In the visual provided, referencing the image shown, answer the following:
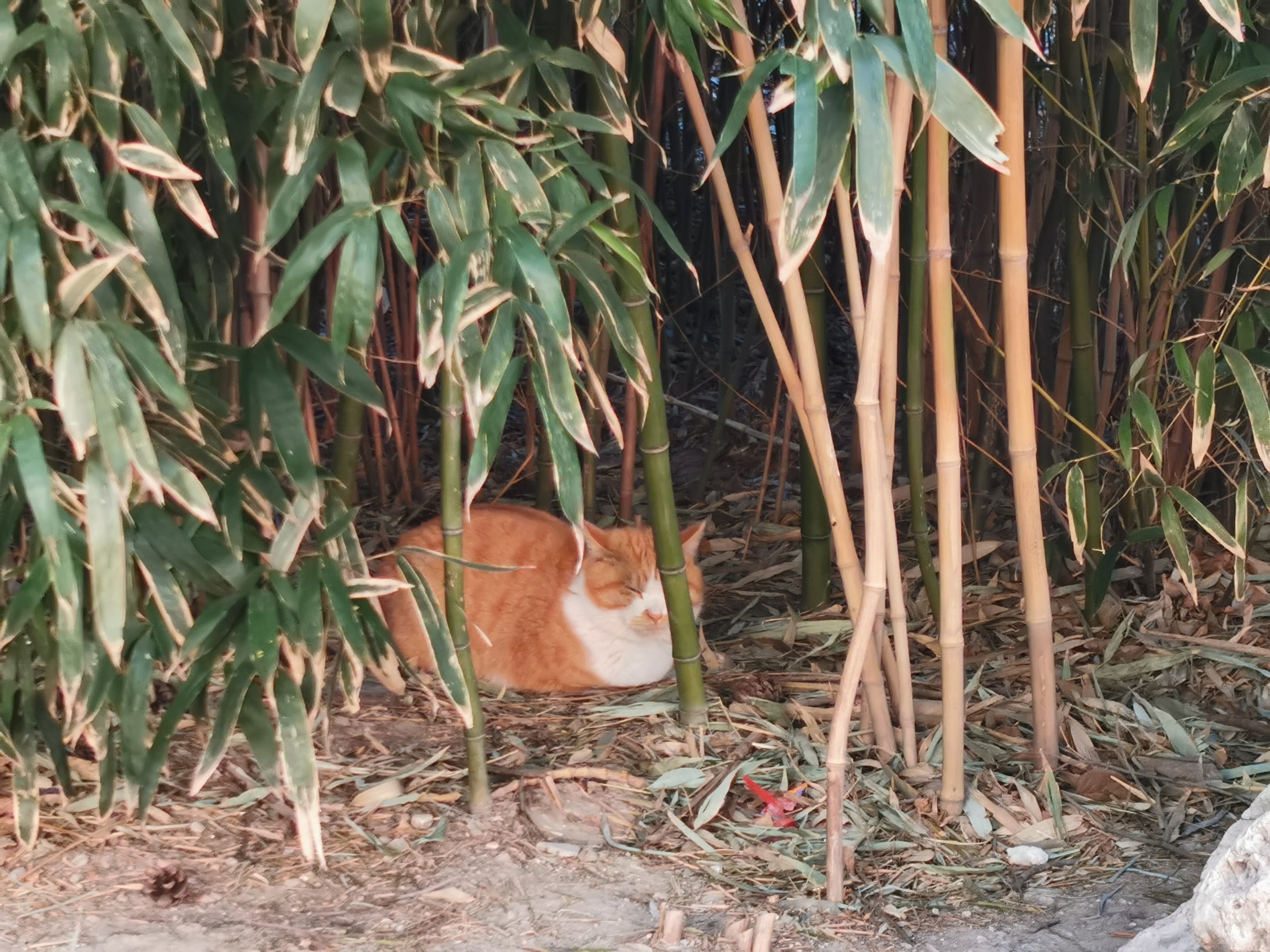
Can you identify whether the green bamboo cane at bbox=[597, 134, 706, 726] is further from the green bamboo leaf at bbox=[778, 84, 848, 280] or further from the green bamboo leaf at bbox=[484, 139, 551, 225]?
the green bamboo leaf at bbox=[778, 84, 848, 280]

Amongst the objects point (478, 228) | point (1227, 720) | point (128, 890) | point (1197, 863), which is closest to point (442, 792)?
point (128, 890)

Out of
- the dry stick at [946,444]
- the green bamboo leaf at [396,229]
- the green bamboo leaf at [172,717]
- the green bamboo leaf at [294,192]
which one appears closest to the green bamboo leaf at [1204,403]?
the dry stick at [946,444]

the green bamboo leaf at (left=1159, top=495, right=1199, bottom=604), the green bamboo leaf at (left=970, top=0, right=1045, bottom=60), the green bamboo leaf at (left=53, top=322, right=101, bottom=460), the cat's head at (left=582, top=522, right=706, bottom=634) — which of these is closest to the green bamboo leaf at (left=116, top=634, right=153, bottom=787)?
the green bamboo leaf at (left=53, top=322, right=101, bottom=460)

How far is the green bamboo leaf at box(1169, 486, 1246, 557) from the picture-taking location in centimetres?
174

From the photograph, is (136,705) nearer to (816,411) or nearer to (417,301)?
(417,301)

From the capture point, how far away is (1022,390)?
1589 millimetres

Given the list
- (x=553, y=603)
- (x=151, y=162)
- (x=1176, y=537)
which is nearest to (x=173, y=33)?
(x=151, y=162)

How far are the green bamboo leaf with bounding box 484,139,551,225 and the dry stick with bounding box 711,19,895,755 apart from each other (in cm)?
27

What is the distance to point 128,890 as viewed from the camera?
156 centimetres

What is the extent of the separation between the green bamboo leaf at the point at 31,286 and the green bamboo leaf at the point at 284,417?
0.74 feet

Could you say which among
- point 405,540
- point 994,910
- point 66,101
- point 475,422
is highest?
point 66,101

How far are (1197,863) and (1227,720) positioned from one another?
0.43 m

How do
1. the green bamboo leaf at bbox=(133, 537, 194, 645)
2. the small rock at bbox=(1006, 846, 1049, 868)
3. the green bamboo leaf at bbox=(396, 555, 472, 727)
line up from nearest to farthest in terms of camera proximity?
the green bamboo leaf at bbox=(133, 537, 194, 645), the green bamboo leaf at bbox=(396, 555, 472, 727), the small rock at bbox=(1006, 846, 1049, 868)

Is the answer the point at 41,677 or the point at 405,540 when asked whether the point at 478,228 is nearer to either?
the point at 41,677
